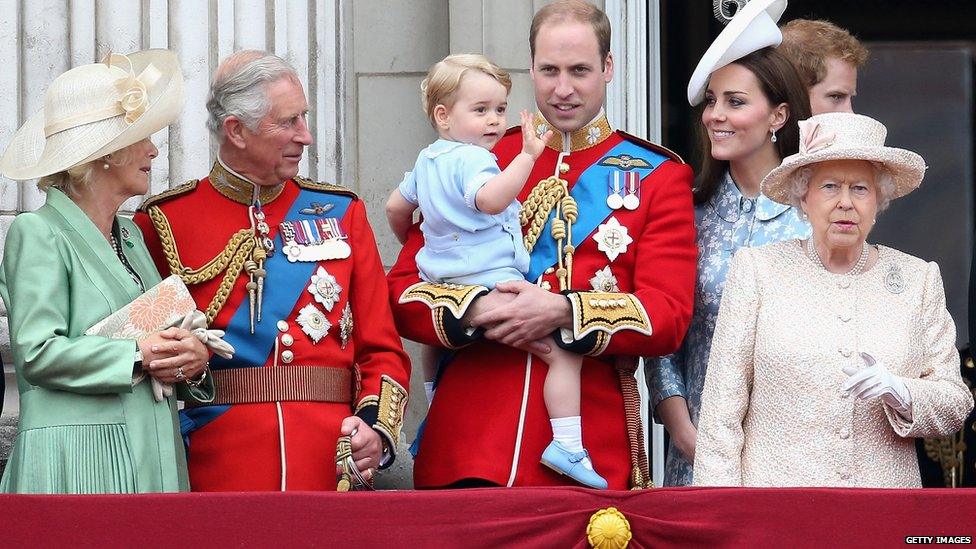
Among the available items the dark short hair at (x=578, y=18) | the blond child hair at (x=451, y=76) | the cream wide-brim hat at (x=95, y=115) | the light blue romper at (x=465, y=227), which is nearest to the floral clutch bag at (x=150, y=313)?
the cream wide-brim hat at (x=95, y=115)

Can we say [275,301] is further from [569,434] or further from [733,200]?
[733,200]

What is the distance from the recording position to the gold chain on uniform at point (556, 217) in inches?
178

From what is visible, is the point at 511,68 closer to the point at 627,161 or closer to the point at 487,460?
the point at 627,161

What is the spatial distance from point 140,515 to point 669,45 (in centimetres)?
357

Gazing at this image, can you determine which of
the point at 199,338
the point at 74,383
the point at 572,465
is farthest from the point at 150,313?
the point at 572,465

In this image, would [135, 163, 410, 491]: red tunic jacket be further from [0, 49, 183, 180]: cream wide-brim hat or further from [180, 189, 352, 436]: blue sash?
[0, 49, 183, 180]: cream wide-brim hat

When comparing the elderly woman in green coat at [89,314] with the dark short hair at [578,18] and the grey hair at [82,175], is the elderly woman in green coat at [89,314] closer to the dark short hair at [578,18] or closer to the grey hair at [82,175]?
the grey hair at [82,175]

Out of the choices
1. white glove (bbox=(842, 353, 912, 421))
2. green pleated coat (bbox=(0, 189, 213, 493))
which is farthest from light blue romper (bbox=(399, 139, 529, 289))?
white glove (bbox=(842, 353, 912, 421))

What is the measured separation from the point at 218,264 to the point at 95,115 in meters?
0.45

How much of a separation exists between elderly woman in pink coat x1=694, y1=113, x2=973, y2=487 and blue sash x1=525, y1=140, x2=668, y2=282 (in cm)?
39

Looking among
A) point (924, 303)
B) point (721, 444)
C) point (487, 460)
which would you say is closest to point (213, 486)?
point (487, 460)

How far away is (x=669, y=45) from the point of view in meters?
6.76

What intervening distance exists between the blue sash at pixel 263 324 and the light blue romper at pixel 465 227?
0.30m

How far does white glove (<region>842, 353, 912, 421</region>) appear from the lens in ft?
13.1
